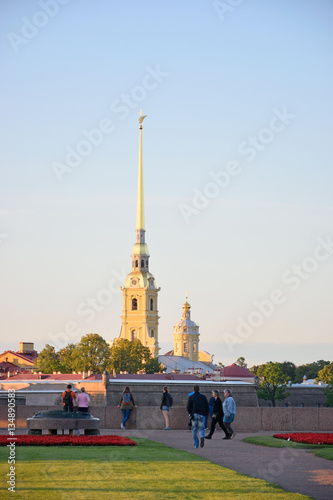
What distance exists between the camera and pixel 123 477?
53.0 ft

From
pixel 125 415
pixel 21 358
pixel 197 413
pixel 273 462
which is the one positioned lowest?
pixel 273 462

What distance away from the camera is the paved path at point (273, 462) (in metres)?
16.1

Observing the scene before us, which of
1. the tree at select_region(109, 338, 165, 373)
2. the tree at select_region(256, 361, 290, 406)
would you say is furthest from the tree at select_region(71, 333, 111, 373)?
the tree at select_region(256, 361, 290, 406)

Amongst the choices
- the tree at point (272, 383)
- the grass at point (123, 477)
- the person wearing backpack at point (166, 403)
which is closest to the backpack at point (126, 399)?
the person wearing backpack at point (166, 403)

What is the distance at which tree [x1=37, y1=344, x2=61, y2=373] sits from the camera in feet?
439

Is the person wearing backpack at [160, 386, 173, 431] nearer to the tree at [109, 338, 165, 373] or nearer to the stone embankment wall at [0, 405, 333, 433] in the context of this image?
the stone embankment wall at [0, 405, 333, 433]

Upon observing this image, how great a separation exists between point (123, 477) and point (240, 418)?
1384 cm

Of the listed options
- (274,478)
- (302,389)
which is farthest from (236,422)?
(302,389)

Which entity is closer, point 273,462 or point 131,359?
point 273,462

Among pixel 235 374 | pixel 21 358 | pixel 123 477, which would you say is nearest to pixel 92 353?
pixel 235 374

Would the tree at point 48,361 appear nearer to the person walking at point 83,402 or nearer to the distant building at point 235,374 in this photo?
the distant building at point 235,374

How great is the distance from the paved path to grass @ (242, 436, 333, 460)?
0.23 metres

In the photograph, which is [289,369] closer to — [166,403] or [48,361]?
[48,361]

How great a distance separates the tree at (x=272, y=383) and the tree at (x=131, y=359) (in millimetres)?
24966
